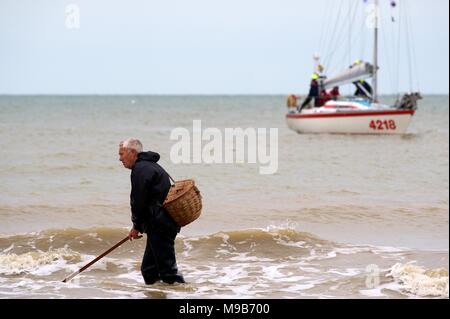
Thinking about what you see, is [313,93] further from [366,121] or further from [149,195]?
[149,195]

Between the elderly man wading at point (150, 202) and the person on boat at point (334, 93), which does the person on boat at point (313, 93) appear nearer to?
the person on boat at point (334, 93)

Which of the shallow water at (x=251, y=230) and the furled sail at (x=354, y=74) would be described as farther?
the furled sail at (x=354, y=74)

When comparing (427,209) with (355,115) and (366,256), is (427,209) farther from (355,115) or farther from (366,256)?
(355,115)

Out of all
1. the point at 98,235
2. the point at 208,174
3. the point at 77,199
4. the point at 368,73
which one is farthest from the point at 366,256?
the point at 368,73

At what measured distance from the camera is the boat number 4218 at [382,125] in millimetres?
33562

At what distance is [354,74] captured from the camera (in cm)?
3566

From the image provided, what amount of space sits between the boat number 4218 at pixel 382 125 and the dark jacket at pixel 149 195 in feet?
87.4

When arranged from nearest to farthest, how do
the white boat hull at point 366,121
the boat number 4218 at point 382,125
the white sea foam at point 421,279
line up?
the white sea foam at point 421,279
the white boat hull at point 366,121
the boat number 4218 at point 382,125

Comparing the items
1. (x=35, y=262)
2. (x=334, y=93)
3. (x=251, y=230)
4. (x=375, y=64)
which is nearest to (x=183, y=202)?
(x=35, y=262)

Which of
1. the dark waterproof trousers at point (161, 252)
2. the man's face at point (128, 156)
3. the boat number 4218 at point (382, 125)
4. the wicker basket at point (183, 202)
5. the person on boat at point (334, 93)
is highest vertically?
the person on boat at point (334, 93)

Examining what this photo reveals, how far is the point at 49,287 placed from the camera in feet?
27.4

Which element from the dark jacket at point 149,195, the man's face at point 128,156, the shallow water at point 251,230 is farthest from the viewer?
the shallow water at point 251,230

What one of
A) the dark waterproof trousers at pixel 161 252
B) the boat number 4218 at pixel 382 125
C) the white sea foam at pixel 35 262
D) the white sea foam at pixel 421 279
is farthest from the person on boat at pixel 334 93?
the dark waterproof trousers at pixel 161 252

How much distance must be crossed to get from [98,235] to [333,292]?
4763 mm
